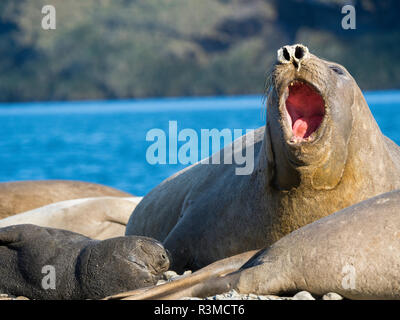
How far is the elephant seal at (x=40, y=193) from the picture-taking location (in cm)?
843

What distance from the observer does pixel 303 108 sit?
4.52 meters

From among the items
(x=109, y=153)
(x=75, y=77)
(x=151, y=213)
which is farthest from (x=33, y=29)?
(x=151, y=213)

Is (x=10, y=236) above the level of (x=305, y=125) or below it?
below

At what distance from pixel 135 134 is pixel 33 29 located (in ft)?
259

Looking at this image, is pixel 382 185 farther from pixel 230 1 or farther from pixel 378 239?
pixel 230 1

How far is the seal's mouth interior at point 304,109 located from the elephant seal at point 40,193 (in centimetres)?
450

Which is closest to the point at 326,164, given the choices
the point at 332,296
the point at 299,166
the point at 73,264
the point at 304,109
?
the point at 299,166

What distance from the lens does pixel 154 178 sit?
72.3ft

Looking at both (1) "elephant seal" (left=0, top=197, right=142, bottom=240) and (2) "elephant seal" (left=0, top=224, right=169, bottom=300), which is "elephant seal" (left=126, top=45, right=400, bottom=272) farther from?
(1) "elephant seal" (left=0, top=197, right=142, bottom=240)

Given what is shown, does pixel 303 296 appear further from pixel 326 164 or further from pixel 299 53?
pixel 299 53

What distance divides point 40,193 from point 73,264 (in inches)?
156

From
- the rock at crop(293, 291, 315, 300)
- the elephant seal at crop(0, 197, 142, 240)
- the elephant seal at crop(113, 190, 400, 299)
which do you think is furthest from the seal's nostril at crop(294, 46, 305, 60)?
the elephant seal at crop(0, 197, 142, 240)

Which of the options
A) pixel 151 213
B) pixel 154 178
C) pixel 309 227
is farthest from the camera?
pixel 154 178

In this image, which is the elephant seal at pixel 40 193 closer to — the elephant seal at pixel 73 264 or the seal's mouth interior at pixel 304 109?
the elephant seal at pixel 73 264
